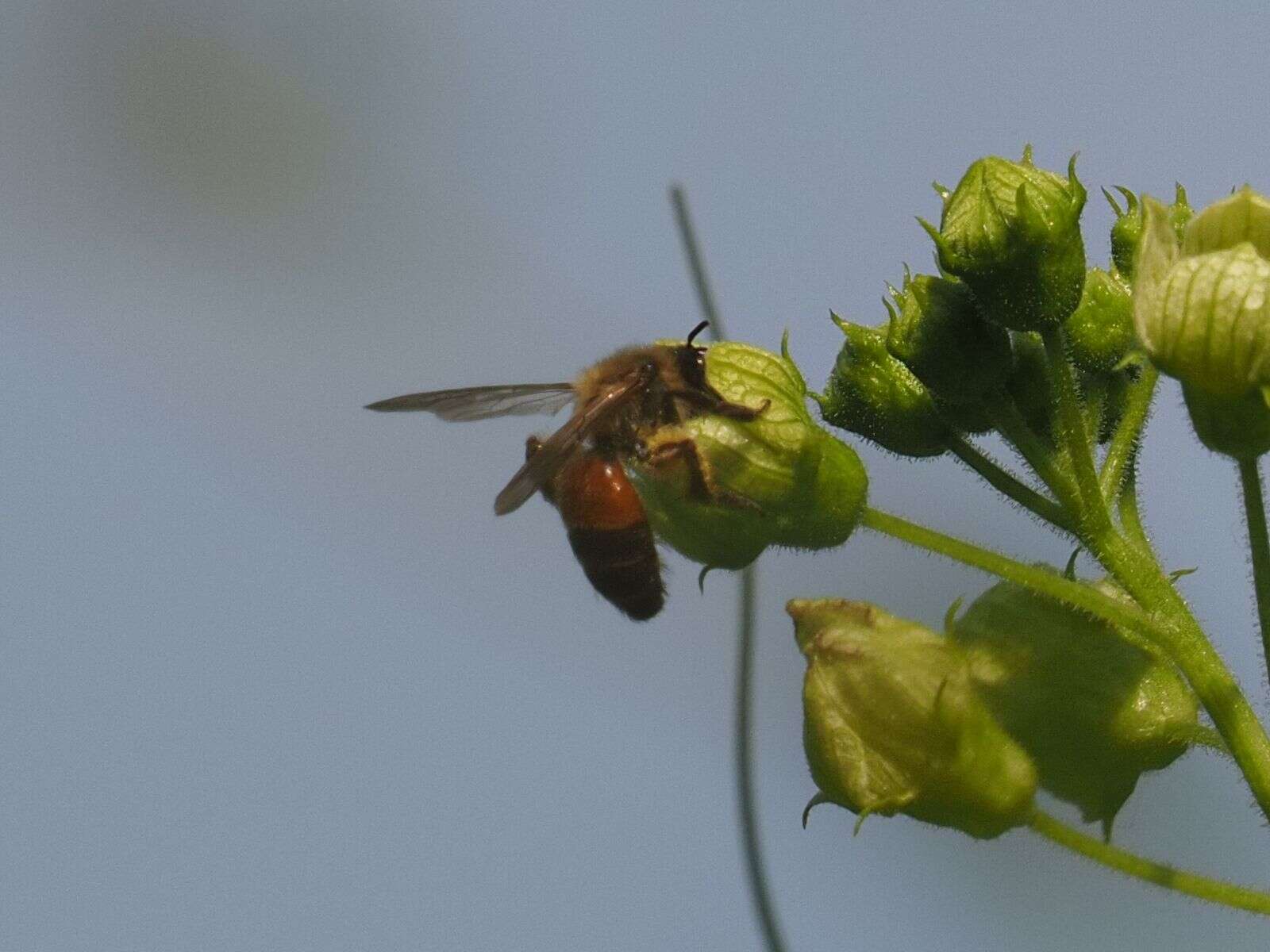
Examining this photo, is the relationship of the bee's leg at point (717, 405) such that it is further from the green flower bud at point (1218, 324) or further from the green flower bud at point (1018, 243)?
the green flower bud at point (1218, 324)

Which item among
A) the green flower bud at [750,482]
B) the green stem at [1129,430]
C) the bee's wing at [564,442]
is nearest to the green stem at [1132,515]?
the green stem at [1129,430]

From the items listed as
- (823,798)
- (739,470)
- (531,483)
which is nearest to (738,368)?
(739,470)

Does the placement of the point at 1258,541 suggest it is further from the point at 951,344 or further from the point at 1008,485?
the point at 951,344

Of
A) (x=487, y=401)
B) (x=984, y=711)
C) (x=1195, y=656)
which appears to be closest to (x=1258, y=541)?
(x=1195, y=656)

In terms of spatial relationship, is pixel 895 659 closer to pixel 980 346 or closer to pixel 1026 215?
pixel 980 346

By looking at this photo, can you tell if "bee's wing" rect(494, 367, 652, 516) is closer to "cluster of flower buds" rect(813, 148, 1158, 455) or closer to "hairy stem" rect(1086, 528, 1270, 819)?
"cluster of flower buds" rect(813, 148, 1158, 455)

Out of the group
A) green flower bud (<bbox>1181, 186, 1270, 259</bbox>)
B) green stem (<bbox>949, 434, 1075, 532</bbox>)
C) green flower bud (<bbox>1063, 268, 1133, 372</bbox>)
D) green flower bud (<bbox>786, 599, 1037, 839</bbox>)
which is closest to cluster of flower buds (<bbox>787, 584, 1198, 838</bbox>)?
green flower bud (<bbox>786, 599, 1037, 839</bbox>)

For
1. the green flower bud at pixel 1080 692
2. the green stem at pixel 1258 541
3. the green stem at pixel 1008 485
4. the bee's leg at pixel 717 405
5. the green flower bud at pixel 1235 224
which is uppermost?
the green flower bud at pixel 1235 224
